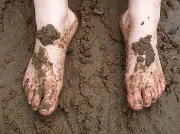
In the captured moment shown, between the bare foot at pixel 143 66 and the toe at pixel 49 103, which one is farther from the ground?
the bare foot at pixel 143 66

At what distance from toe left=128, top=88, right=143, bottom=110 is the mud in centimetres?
14

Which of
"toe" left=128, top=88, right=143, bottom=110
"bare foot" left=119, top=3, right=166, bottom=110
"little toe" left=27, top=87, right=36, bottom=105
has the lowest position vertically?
"little toe" left=27, top=87, right=36, bottom=105

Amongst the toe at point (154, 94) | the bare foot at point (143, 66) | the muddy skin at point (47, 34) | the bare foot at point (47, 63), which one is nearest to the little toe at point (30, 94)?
the bare foot at point (47, 63)

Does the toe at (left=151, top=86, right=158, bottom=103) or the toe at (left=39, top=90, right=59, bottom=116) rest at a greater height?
the toe at (left=151, top=86, right=158, bottom=103)

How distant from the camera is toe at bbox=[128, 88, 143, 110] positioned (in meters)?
1.57

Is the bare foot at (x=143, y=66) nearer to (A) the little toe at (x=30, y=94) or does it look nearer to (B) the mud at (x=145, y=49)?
(B) the mud at (x=145, y=49)

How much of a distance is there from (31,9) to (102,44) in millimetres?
410

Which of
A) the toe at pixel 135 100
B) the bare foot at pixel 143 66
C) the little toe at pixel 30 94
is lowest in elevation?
the little toe at pixel 30 94

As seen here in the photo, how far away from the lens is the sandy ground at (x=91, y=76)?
1.59 metres

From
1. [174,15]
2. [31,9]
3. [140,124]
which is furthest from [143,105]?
[31,9]

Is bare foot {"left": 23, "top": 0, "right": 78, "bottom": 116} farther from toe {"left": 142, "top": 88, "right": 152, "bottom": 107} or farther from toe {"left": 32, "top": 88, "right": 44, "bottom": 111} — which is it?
toe {"left": 142, "top": 88, "right": 152, "bottom": 107}

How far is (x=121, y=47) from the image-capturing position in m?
1.74

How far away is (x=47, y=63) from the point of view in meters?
1.58

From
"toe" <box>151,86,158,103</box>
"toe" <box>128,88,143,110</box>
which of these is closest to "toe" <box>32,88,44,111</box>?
"toe" <box>128,88,143,110</box>
